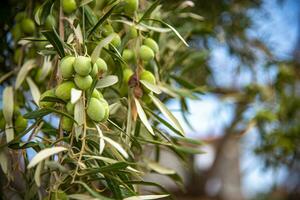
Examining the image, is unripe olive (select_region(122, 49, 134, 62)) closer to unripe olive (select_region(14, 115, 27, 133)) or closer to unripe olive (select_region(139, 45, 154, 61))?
unripe olive (select_region(139, 45, 154, 61))

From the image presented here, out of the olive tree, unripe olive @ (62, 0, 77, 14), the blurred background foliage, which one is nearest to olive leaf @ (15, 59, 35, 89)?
the olive tree

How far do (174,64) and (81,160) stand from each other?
0.41 meters

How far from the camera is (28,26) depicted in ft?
2.80

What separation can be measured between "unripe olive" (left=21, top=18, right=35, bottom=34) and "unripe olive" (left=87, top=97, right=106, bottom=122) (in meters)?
0.33

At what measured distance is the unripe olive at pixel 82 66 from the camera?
0.57 meters

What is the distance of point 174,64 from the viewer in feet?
3.24

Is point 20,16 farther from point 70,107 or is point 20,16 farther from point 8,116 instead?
point 70,107

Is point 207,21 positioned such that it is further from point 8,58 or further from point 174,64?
point 8,58

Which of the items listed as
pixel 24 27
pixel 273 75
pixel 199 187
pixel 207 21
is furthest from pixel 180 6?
pixel 199 187

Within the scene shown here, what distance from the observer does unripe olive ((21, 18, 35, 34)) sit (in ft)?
2.80

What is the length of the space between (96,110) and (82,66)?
6cm

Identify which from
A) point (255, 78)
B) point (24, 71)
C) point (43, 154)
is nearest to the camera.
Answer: point (43, 154)

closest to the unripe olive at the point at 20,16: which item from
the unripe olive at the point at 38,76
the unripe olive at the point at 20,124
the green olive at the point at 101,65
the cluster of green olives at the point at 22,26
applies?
the cluster of green olives at the point at 22,26

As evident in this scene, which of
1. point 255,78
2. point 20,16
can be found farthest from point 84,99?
point 255,78
